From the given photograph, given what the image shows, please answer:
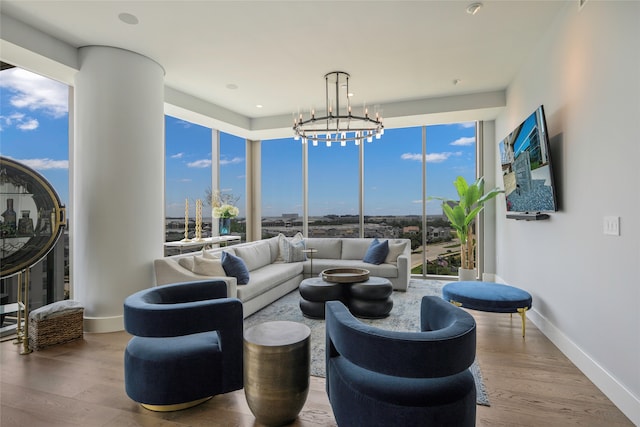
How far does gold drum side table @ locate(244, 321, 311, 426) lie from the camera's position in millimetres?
1958

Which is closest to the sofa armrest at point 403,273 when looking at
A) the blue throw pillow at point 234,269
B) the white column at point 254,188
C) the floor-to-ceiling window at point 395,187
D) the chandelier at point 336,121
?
the floor-to-ceiling window at point 395,187

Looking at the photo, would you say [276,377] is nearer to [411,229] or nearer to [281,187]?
[411,229]

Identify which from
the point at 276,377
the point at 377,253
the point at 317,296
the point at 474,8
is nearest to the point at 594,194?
the point at 474,8

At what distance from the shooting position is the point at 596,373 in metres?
2.45

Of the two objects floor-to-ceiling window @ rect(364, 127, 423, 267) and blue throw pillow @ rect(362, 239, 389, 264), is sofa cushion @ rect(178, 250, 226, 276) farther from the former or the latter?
floor-to-ceiling window @ rect(364, 127, 423, 267)

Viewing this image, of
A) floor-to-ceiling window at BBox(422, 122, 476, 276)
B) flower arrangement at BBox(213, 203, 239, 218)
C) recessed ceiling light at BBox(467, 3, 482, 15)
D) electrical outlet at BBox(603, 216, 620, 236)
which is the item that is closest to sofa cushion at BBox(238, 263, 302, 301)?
flower arrangement at BBox(213, 203, 239, 218)

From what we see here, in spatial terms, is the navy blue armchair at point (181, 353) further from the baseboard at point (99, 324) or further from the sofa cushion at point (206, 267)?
the baseboard at point (99, 324)

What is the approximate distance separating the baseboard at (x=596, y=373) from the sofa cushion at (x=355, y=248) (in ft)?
9.70

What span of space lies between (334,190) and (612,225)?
5060 mm

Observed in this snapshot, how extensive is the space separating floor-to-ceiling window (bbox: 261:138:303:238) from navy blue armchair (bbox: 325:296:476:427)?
566cm

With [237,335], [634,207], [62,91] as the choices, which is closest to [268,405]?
[237,335]

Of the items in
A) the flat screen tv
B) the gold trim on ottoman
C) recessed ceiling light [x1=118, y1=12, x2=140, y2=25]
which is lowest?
the gold trim on ottoman

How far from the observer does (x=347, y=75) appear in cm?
443

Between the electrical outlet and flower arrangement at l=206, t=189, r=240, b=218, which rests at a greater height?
flower arrangement at l=206, t=189, r=240, b=218
